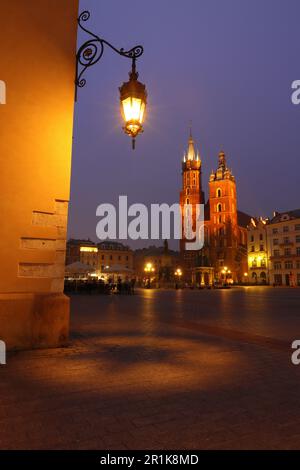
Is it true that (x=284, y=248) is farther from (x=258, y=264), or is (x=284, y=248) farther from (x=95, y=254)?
(x=95, y=254)

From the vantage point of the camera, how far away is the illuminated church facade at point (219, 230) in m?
91.4

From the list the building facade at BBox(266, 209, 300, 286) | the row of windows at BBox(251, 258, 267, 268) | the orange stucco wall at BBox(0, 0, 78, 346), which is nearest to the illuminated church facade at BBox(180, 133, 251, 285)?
the row of windows at BBox(251, 258, 267, 268)

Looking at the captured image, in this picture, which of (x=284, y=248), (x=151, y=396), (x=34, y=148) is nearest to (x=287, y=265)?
(x=284, y=248)

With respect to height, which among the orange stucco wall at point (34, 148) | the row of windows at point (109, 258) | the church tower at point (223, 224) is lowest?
the orange stucco wall at point (34, 148)

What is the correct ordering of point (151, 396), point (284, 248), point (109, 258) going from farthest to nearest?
point (109, 258)
point (284, 248)
point (151, 396)

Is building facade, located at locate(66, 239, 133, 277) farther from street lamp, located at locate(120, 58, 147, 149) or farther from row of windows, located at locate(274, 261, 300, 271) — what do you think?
street lamp, located at locate(120, 58, 147, 149)

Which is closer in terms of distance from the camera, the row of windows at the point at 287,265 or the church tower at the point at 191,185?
the row of windows at the point at 287,265

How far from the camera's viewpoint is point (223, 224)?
9662cm

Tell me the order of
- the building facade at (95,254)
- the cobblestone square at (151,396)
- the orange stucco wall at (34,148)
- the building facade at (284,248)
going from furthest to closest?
the building facade at (95,254)
the building facade at (284,248)
the orange stucco wall at (34,148)
the cobblestone square at (151,396)

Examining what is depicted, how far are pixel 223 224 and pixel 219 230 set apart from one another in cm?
205

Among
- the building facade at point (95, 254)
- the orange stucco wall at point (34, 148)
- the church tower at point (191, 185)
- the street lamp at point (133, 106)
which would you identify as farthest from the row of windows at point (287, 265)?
the orange stucco wall at point (34, 148)

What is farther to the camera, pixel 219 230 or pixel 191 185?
pixel 191 185

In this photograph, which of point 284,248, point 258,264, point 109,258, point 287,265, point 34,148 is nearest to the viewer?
point 34,148

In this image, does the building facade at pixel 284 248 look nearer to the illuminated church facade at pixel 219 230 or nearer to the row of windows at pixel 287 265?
the row of windows at pixel 287 265
